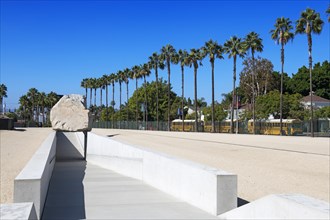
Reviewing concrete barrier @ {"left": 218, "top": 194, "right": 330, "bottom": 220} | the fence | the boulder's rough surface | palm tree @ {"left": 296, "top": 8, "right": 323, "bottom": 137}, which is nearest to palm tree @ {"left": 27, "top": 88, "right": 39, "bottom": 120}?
the fence

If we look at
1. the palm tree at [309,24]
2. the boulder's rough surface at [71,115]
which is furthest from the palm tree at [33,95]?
the boulder's rough surface at [71,115]

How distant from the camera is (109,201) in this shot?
859 cm

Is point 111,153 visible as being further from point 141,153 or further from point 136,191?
point 136,191

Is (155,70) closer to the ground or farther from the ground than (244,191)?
farther from the ground

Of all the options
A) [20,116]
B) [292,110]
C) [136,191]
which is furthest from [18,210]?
[20,116]

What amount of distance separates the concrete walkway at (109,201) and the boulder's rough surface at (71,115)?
9300mm

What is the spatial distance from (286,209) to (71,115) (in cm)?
1833

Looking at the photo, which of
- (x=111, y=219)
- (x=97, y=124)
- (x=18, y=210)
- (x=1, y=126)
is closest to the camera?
(x=18, y=210)

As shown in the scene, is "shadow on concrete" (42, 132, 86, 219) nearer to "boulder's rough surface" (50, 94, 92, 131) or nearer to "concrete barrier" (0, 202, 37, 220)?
"concrete barrier" (0, 202, 37, 220)

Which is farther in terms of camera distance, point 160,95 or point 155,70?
point 160,95

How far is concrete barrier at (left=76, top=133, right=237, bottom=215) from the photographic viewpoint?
278 inches

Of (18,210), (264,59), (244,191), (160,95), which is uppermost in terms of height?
(264,59)

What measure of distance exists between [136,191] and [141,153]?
1896mm

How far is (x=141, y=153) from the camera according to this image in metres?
11.6
